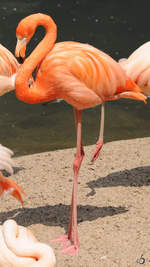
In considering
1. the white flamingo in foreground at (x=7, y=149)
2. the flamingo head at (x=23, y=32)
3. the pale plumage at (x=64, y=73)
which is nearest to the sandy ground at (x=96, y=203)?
the pale plumage at (x=64, y=73)

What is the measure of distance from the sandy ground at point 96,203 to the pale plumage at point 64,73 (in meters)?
0.24

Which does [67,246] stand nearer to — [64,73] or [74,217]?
[74,217]

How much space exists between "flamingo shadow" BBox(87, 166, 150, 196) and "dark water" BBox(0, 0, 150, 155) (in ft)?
5.30

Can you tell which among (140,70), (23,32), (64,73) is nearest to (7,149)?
(64,73)

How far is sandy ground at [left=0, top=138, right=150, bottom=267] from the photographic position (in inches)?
145

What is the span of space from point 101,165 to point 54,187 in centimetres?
70

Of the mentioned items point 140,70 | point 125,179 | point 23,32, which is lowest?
point 125,179

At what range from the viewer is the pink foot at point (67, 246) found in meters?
3.70

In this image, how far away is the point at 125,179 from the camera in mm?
4965

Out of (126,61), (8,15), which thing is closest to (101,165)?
(126,61)

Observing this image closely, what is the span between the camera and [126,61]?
4.62m

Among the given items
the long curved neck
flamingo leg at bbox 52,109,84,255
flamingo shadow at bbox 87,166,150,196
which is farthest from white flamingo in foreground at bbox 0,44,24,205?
flamingo shadow at bbox 87,166,150,196

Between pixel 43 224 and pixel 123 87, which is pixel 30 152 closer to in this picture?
pixel 43 224

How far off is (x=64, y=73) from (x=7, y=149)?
879mm
